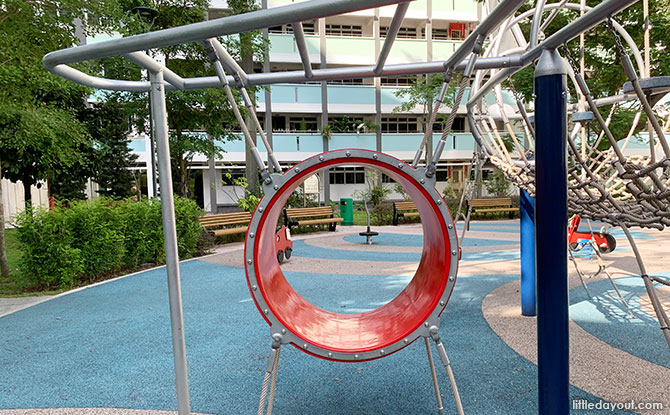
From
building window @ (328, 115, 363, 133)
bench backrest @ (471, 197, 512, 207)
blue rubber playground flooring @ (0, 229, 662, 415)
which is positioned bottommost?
blue rubber playground flooring @ (0, 229, 662, 415)

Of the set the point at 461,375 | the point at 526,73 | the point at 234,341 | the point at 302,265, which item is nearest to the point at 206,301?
the point at 234,341

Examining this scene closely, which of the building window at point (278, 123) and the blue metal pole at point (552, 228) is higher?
the building window at point (278, 123)

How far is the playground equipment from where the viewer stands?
61.8 inches

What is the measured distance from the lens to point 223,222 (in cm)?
1082

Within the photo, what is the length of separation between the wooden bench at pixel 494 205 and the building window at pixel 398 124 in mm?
9149

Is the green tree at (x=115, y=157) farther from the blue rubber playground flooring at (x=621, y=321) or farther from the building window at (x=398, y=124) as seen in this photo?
the blue rubber playground flooring at (x=621, y=321)

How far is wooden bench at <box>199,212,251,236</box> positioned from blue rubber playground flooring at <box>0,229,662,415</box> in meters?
4.90

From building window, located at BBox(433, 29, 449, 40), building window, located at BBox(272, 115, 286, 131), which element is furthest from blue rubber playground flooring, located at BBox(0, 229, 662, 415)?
building window, located at BBox(433, 29, 449, 40)

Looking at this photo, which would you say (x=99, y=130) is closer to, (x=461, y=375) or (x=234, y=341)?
(x=234, y=341)

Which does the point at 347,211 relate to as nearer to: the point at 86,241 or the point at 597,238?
the point at 597,238

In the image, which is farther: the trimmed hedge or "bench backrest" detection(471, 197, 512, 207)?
"bench backrest" detection(471, 197, 512, 207)

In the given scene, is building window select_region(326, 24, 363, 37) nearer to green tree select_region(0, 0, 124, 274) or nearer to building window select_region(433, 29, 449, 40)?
building window select_region(433, 29, 449, 40)

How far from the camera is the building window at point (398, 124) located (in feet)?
80.0

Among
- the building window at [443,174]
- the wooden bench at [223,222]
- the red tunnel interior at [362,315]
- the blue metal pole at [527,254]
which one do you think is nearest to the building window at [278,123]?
the building window at [443,174]
